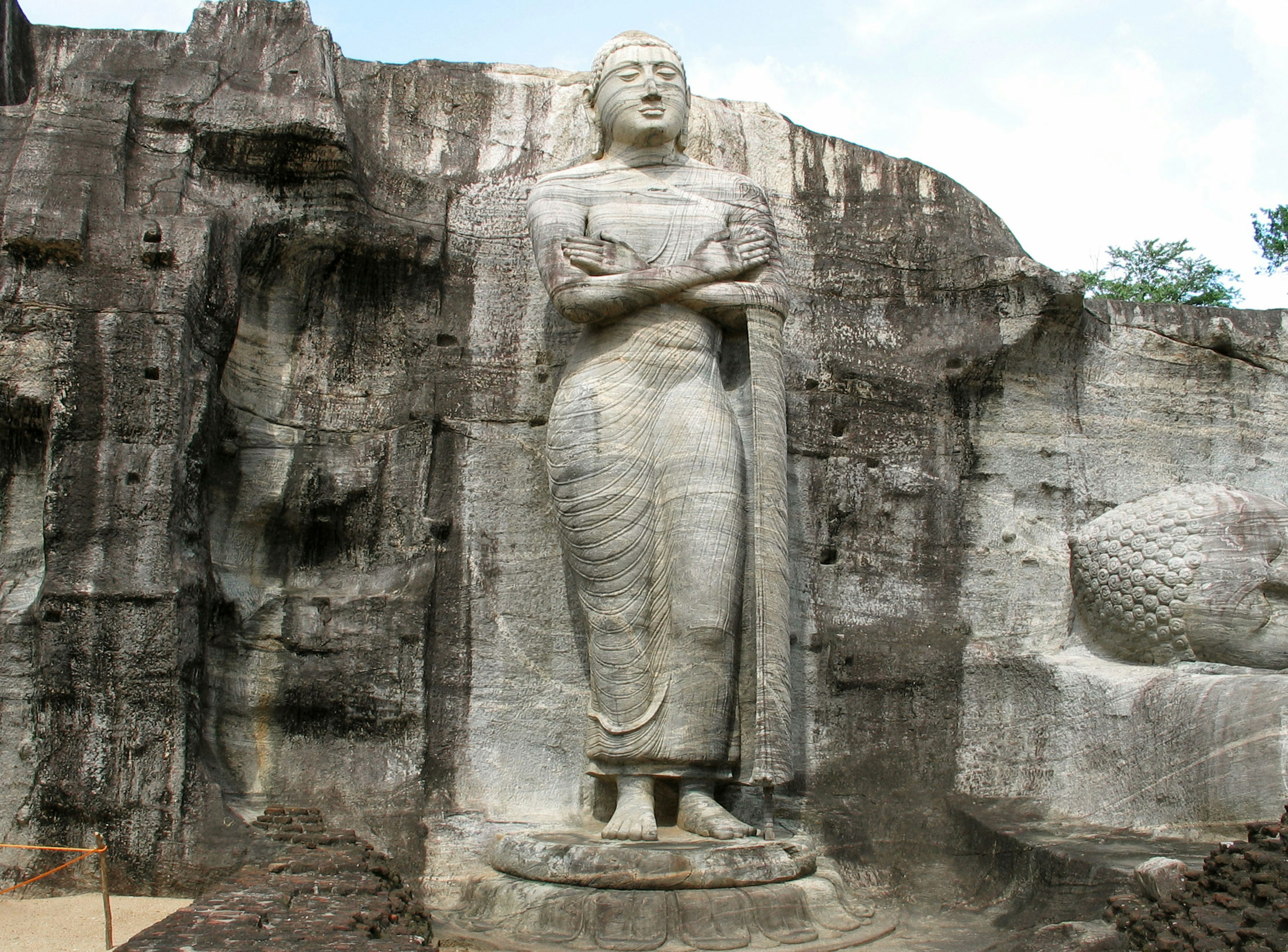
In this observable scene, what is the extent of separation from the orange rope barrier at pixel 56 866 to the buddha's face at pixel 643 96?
11.7 ft

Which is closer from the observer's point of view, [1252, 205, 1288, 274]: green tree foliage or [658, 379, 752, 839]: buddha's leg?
[658, 379, 752, 839]: buddha's leg

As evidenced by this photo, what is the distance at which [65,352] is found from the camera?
5.04 meters

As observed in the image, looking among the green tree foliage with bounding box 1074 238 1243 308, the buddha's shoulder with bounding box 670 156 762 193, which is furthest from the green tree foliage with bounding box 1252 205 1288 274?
the buddha's shoulder with bounding box 670 156 762 193

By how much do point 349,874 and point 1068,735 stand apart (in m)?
3.03

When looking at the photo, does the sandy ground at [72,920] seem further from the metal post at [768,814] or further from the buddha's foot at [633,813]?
the metal post at [768,814]

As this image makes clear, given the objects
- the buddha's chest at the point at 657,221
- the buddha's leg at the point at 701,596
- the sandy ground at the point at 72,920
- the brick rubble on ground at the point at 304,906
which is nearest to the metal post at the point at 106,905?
the sandy ground at the point at 72,920

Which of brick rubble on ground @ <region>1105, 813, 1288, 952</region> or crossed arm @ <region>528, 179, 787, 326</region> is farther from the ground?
crossed arm @ <region>528, 179, 787, 326</region>

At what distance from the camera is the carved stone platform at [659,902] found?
439cm

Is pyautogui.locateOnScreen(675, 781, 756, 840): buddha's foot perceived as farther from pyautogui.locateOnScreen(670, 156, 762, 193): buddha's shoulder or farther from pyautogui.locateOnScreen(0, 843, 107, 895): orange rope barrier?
pyautogui.locateOnScreen(670, 156, 762, 193): buddha's shoulder

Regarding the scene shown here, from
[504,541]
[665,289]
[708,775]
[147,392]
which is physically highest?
[665,289]

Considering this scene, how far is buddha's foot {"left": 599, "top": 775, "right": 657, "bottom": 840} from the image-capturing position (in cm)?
475

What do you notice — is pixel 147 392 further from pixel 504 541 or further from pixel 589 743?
pixel 589 743

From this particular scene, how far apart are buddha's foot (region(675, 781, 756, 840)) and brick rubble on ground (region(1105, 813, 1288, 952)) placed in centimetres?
133

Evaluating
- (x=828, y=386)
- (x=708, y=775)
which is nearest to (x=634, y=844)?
(x=708, y=775)
